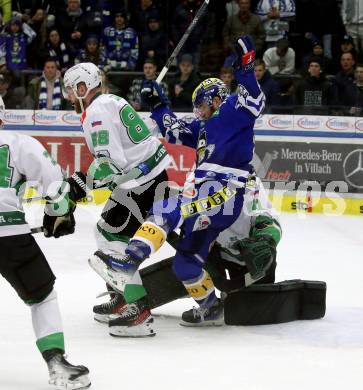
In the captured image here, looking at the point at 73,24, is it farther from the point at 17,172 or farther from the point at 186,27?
the point at 17,172

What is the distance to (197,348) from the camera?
534 centimetres

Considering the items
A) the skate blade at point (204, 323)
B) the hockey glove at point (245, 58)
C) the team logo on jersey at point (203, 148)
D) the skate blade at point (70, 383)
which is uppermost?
the hockey glove at point (245, 58)

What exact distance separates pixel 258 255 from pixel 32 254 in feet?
5.26

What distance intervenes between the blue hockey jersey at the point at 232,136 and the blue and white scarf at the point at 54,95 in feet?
16.9

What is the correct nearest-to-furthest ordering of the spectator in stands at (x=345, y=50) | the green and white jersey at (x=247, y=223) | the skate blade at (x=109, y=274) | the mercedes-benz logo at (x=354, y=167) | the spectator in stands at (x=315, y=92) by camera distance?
the skate blade at (x=109, y=274) → the green and white jersey at (x=247, y=223) → the mercedes-benz logo at (x=354, y=167) → the spectator in stands at (x=315, y=92) → the spectator in stands at (x=345, y=50)

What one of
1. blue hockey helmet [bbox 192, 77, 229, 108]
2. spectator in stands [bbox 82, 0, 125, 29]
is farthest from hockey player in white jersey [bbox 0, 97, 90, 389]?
spectator in stands [bbox 82, 0, 125, 29]

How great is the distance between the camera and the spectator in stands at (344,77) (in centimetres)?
1034

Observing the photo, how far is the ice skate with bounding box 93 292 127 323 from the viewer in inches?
232

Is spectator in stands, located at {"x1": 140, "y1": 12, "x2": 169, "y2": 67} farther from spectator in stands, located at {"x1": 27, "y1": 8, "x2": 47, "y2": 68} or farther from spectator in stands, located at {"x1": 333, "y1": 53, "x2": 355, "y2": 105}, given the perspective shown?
spectator in stands, located at {"x1": 333, "y1": 53, "x2": 355, "y2": 105}

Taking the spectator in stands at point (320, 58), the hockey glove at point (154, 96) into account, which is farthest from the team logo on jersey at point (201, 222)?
the spectator in stands at point (320, 58)

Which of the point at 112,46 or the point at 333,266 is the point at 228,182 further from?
the point at 112,46

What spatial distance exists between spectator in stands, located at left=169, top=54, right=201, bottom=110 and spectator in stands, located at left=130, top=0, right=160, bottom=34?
883 mm

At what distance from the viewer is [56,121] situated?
34.9 ft

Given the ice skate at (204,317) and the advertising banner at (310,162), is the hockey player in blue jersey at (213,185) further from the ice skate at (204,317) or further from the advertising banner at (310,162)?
the advertising banner at (310,162)
